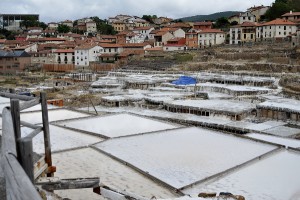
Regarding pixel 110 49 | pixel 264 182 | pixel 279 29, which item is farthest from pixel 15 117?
pixel 110 49

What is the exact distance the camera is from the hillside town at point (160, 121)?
3.85m

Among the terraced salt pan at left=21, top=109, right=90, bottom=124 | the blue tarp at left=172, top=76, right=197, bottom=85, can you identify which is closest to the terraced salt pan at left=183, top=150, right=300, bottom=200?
the terraced salt pan at left=21, top=109, right=90, bottom=124

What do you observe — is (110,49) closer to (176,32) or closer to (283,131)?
(176,32)

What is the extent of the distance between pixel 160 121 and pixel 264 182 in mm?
4551

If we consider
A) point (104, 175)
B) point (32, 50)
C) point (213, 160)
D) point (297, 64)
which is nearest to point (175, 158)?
point (213, 160)

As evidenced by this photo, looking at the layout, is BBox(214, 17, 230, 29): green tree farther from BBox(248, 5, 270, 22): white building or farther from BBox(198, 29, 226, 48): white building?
BBox(198, 29, 226, 48): white building

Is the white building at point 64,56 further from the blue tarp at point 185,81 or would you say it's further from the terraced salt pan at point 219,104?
the terraced salt pan at point 219,104

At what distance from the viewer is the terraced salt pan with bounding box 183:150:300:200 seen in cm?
539

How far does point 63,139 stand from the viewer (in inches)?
307

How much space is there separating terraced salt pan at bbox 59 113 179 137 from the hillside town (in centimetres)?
3

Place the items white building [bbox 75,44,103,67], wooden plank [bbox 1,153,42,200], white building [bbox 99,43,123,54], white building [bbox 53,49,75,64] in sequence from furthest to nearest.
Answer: white building [bbox 99,43,123,54]
white building [bbox 53,49,75,64]
white building [bbox 75,44,103,67]
wooden plank [bbox 1,153,42,200]

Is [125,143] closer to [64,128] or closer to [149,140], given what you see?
[149,140]

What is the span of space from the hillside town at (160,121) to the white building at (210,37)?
0.15m

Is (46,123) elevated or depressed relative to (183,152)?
elevated
